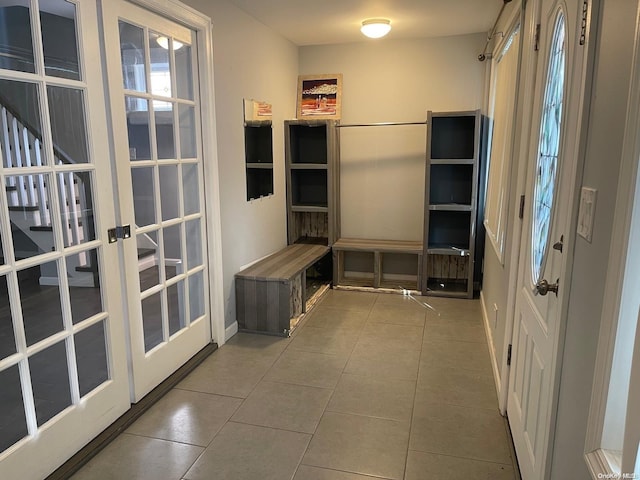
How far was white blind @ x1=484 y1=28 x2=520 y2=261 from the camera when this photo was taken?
8.88 ft

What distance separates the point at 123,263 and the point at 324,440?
1.35 metres

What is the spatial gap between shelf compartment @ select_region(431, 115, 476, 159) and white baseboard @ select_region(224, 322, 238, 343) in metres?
2.48

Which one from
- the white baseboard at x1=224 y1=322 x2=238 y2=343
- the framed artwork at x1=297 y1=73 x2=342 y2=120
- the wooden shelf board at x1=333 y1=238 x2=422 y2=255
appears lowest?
the white baseboard at x1=224 y1=322 x2=238 y2=343

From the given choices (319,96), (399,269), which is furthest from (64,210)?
(399,269)

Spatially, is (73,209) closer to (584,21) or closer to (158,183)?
(158,183)

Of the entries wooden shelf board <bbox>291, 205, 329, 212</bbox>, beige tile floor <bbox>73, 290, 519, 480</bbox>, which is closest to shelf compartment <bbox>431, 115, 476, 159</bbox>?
wooden shelf board <bbox>291, 205, 329, 212</bbox>

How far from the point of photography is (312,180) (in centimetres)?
487

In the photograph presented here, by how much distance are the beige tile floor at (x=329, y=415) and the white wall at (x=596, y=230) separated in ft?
3.08

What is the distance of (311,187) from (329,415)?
9.50ft

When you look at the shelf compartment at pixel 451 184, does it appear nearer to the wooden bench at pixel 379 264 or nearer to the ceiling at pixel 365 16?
the wooden bench at pixel 379 264

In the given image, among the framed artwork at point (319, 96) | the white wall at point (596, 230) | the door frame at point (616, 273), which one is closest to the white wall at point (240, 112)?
the framed artwork at point (319, 96)

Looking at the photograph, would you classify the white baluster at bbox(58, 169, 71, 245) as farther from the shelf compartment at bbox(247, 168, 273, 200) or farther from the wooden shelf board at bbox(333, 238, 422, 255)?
the wooden shelf board at bbox(333, 238, 422, 255)

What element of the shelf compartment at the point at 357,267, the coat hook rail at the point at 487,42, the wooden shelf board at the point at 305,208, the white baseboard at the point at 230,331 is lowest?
the white baseboard at the point at 230,331

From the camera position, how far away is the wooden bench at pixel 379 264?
4.44 meters
